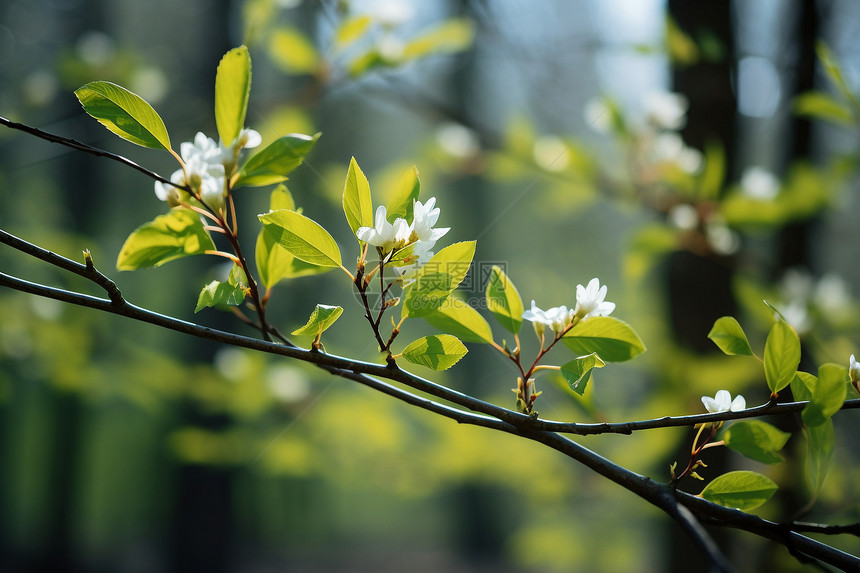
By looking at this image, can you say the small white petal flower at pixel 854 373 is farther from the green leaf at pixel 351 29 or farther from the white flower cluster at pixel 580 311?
the green leaf at pixel 351 29

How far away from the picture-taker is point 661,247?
981 millimetres

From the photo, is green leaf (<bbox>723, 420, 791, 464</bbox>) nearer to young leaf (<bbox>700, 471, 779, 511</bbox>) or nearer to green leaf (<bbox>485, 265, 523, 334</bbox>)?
young leaf (<bbox>700, 471, 779, 511</bbox>)

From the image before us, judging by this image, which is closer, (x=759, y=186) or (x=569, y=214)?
(x=759, y=186)

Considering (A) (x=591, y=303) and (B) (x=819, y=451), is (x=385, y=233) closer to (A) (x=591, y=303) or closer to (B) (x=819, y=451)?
(A) (x=591, y=303)

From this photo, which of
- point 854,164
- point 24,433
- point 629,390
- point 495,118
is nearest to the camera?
point 854,164

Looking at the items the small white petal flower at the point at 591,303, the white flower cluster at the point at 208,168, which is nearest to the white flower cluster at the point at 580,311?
the small white petal flower at the point at 591,303

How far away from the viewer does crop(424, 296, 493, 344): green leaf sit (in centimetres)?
39

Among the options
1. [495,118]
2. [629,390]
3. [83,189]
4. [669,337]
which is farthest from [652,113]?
[495,118]

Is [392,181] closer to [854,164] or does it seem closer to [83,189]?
[854,164]

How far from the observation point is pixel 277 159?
0.38 m

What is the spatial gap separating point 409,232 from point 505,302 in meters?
0.09

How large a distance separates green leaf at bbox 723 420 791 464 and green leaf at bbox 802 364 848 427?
0.11 ft

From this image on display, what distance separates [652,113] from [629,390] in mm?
3001

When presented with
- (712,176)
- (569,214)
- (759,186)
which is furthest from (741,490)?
(569,214)
